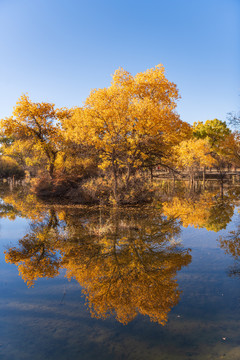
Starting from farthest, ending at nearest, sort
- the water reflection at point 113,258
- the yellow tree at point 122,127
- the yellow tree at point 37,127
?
the yellow tree at point 37,127 → the yellow tree at point 122,127 → the water reflection at point 113,258

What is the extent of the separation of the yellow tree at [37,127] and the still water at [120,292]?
1938 centimetres

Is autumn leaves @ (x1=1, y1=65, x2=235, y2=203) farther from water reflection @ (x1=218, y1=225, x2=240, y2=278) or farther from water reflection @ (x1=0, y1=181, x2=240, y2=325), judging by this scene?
water reflection @ (x1=218, y1=225, x2=240, y2=278)

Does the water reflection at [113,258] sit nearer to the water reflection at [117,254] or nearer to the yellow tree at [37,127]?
the water reflection at [117,254]

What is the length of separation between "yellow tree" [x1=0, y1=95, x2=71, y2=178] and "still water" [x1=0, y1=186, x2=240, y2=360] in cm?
1938

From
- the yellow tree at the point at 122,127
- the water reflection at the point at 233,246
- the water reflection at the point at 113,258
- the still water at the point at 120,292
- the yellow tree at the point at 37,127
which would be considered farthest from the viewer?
the yellow tree at the point at 37,127

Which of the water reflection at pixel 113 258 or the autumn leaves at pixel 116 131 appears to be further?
the autumn leaves at pixel 116 131

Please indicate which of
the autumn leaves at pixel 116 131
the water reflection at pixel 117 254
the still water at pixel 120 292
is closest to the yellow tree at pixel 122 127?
the autumn leaves at pixel 116 131

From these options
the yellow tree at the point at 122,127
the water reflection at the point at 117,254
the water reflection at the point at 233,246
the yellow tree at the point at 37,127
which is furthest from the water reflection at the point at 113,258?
the yellow tree at the point at 37,127

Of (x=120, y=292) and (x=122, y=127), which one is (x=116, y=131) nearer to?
(x=122, y=127)

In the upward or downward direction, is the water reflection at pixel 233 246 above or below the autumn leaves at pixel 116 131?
below

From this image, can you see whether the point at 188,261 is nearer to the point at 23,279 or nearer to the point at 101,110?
the point at 23,279

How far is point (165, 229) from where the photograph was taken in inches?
521

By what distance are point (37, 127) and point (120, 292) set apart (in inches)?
1120

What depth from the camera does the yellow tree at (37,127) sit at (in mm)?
30391
